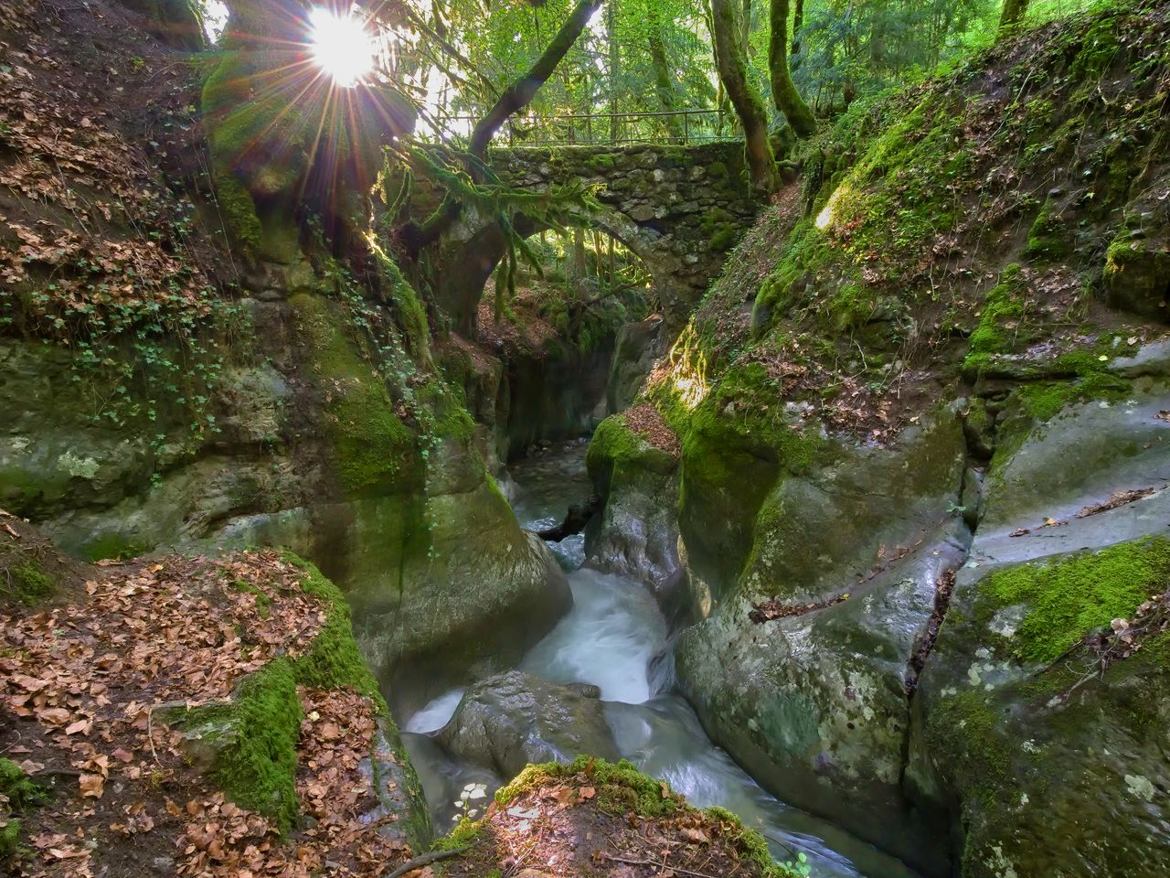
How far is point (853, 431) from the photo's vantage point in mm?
5602

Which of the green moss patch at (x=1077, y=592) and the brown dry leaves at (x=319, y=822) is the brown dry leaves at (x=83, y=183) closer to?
the brown dry leaves at (x=319, y=822)

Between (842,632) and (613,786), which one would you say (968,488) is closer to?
(842,632)

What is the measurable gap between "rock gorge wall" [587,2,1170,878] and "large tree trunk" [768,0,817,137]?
4.19 m

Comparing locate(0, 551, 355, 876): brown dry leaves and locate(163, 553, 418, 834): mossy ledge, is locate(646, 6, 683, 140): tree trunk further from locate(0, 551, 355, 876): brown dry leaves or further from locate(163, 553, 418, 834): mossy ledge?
locate(163, 553, 418, 834): mossy ledge

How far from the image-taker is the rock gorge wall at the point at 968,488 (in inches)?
128

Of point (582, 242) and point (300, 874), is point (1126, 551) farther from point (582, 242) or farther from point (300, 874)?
point (582, 242)

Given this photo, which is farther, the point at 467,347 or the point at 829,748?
the point at 467,347

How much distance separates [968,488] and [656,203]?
34.6 ft

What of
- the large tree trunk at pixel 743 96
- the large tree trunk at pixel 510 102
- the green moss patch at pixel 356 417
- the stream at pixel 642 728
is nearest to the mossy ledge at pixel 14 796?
the stream at pixel 642 728

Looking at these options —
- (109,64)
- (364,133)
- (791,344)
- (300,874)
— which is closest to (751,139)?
(791,344)

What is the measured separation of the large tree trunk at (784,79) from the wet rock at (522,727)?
1146 centimetres

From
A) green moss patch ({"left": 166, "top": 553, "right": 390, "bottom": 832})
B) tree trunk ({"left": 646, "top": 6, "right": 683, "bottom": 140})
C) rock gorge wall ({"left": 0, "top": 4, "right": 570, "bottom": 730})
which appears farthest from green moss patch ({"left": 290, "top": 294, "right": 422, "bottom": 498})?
tree trunk ({"left": 646, "top": 6, "right": 683, "bottom": 140})

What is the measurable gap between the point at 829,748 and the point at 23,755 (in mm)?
4763

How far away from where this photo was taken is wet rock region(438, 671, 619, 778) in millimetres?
5008
